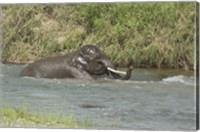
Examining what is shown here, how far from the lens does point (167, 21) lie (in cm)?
415

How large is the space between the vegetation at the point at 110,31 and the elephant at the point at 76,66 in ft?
0.12

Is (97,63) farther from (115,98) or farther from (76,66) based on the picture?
(115,98)

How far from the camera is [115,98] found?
167 inches

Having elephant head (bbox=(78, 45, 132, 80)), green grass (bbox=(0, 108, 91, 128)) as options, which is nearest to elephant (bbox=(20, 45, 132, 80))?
elephant head (bbox=(78, 45, 132, 80))

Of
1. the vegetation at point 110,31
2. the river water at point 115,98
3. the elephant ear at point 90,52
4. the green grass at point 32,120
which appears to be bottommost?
the green grass at point 32,120

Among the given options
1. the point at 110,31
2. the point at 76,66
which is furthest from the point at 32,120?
the point at 110,31

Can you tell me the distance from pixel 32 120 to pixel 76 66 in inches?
16.1

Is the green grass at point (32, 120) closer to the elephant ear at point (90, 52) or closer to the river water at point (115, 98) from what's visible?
the river water at point (115, 98)

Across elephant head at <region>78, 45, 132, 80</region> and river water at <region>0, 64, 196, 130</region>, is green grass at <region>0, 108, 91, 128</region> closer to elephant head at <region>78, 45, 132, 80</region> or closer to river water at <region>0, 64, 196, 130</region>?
river water at <region>0, 64, 196, 130</region>

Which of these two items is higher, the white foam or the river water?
the white foam

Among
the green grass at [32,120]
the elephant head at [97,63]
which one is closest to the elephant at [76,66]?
the elephant head at [97,63]

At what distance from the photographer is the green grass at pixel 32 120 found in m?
4.24

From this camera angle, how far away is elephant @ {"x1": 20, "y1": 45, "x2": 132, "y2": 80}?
430 cm

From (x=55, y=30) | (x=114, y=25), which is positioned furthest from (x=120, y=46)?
(x=55, y=30)
